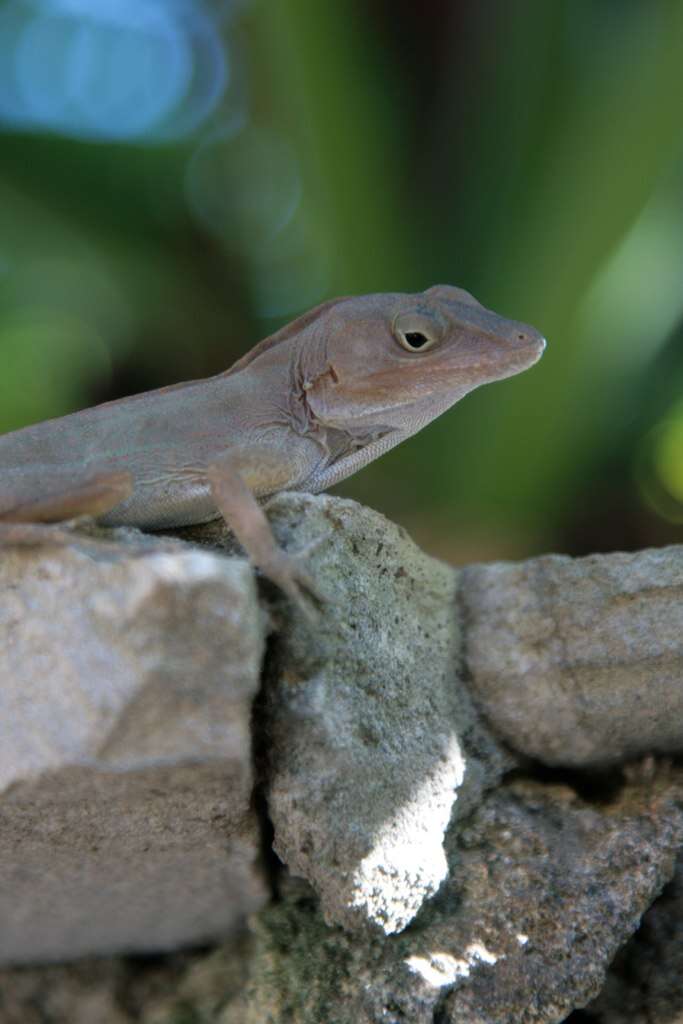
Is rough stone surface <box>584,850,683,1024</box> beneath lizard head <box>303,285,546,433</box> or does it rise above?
beneath

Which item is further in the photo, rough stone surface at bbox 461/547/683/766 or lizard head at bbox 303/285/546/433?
lizard head at bbox 303/285/546/433

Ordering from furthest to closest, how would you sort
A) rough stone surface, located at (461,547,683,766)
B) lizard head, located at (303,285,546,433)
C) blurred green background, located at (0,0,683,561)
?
1. blurred green background, located at (0,0,683,561)
2. lizard head, located at (303,285,546,433)
3. rough stone surface, located at (461,547,683,766)

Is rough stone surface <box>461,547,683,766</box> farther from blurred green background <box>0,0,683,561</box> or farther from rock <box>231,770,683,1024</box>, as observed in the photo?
blurred green background <box>0,0,683,561</box>

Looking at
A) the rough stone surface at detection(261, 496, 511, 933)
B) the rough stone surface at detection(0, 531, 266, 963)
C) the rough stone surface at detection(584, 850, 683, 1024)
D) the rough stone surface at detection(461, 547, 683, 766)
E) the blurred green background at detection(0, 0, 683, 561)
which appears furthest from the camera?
the blurred green background at detection(0, 0, 683, 561)

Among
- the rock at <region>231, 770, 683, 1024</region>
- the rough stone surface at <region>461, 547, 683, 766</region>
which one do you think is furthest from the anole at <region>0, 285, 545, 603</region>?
the rock at <region>231, 770, 683, 1024</region>

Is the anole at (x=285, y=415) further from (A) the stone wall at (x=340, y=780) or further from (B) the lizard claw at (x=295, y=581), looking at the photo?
(B) the lizard claw at (x=295, y=581)

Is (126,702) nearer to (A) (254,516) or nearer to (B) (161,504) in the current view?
(A) (254,516)
